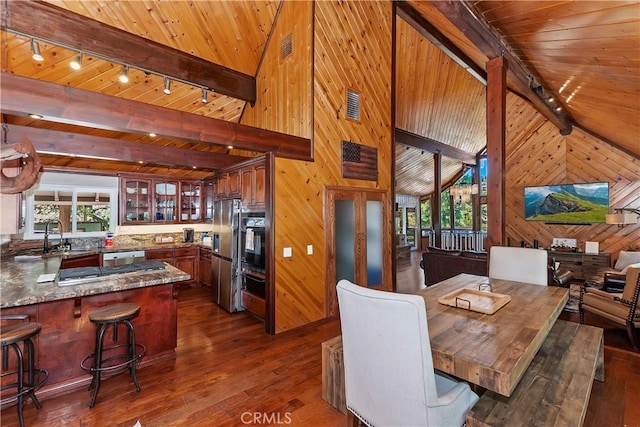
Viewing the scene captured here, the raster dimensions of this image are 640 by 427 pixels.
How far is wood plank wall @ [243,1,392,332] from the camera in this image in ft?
12.7

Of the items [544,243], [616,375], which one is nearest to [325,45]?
[616,375]

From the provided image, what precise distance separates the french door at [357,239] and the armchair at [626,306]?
272 centimetres

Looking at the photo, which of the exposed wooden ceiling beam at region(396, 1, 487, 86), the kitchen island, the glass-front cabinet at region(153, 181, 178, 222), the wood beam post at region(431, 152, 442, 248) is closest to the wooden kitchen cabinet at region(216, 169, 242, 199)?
the kitchen island

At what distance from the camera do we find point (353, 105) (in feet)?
15.0

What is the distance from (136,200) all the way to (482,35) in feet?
22.4

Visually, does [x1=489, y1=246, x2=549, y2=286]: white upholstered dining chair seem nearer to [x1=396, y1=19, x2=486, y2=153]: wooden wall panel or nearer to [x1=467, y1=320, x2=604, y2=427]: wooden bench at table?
[x1=467, y1=320, x2=604, y2=427]: wooden bench at table

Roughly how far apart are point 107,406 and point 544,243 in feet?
32.1

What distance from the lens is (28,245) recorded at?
502cm

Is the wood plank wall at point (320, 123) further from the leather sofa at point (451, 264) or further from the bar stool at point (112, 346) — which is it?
the bar stool at point (112, 346)

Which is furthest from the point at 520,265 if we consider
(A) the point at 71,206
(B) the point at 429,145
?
(A) the point at 71,206

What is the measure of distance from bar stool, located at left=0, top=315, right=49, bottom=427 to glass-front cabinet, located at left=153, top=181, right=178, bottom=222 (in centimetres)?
424

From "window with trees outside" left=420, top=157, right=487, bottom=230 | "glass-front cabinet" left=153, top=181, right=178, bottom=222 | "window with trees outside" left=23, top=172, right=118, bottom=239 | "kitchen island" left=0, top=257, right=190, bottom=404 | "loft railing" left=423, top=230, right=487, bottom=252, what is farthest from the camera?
"window with trees outside" left=420, top=157, right=487, bottom=230

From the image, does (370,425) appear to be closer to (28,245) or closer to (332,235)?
(332,235)

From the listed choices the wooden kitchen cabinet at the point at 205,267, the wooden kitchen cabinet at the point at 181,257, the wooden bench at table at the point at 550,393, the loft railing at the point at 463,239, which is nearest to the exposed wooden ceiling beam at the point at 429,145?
the loft railing at the point at 463,239
